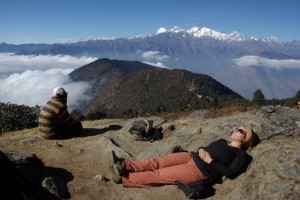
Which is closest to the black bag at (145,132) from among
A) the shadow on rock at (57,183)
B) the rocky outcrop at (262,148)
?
the rocky outcrop at (262,148)

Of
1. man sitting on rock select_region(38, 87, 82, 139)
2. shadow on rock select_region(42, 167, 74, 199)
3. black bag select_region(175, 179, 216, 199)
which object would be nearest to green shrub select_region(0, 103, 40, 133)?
man sitting on rock select_region(38, 87, 82, 139)

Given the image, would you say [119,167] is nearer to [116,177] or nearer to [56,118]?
[116,177]

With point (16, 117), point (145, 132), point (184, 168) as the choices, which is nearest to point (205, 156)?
point (184, 168)

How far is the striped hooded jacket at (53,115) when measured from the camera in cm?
1455

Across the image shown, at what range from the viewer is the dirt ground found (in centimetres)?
996

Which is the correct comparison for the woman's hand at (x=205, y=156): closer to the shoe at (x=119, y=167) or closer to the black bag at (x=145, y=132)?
the shoe at (x=119, y=167)

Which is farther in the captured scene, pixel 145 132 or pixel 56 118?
pixel 145 132

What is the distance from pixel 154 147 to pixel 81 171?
3.01m

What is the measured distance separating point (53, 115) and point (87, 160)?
301 centimetres

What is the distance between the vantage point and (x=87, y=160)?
12672 mm

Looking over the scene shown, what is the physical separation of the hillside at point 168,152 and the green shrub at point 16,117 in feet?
22.1

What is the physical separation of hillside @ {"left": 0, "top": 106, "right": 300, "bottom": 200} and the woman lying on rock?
10.1 inches

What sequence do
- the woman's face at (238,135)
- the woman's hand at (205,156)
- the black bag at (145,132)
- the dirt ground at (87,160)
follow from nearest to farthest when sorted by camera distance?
1. the dirt ground at (87,160)
2. the woman's hand at (205,156)
3. the woman's face at (238,135)
4. the black bag at (145,132)

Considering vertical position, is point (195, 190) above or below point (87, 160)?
above
